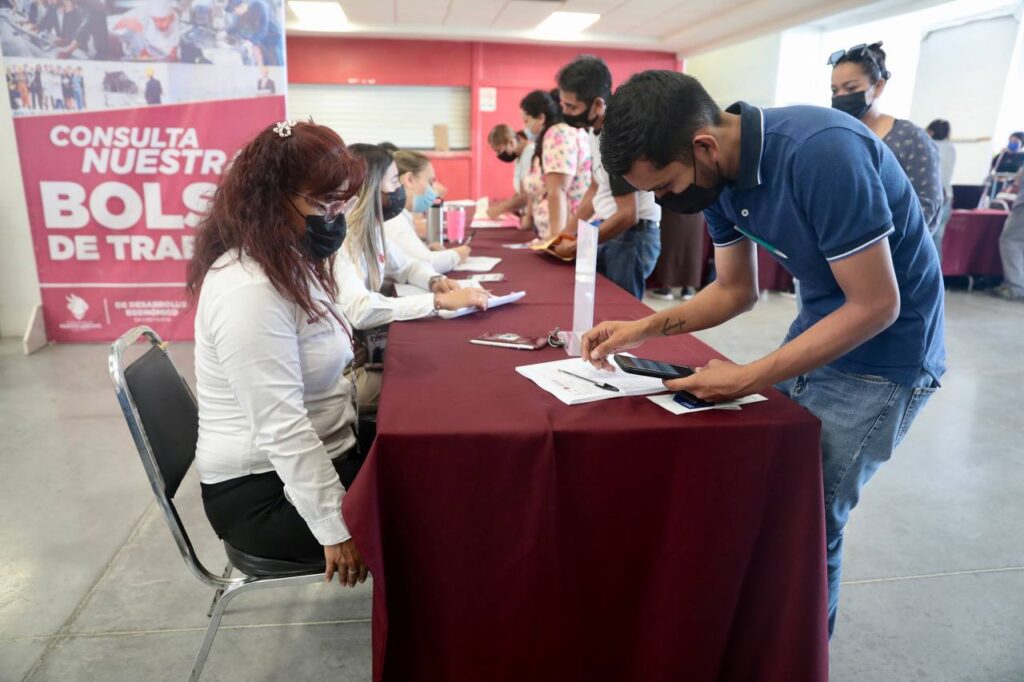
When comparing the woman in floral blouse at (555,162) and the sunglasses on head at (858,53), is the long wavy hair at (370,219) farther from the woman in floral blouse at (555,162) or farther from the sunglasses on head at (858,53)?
the sunglasses on head at (858,53)

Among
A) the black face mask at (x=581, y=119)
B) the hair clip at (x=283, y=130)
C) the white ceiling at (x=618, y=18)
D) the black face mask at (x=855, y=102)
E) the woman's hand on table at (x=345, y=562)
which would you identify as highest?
the white ceiling at (x=618, y=18)

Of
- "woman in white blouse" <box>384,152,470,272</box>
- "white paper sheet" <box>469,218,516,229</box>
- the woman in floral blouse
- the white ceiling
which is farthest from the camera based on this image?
the white ceiling

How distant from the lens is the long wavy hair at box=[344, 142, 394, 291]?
79.4 inches

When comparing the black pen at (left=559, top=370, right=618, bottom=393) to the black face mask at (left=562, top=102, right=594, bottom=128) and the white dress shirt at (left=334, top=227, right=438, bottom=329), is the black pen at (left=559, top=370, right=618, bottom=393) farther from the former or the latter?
the black face mask at (left=562, top=102, right=594, bottom=128)

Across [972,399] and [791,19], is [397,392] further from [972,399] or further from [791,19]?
[791,19]

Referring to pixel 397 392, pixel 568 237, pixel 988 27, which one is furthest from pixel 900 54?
pixel 397 392

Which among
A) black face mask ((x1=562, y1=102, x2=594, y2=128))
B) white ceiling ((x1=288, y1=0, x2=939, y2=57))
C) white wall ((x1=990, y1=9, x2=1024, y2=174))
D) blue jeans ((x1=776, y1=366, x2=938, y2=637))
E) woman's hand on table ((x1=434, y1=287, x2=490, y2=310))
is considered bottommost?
blue jeans ((x1=776, y1=366, x2=938, y2=637))

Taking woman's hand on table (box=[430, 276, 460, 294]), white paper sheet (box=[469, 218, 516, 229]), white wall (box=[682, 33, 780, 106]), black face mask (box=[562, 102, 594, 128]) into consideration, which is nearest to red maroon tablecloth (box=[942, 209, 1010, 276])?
white wall (box=[682, 33, 780, 106])

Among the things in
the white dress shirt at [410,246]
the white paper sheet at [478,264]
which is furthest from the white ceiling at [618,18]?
the white dress shirt at [410,246]

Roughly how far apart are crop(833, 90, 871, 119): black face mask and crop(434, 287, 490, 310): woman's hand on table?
1.50 m

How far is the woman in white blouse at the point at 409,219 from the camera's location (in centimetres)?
225

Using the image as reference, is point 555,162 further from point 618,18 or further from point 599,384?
point 618,18

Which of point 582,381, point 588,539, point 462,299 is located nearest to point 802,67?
point 462,299

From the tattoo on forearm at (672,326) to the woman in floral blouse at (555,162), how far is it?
5.75ft
